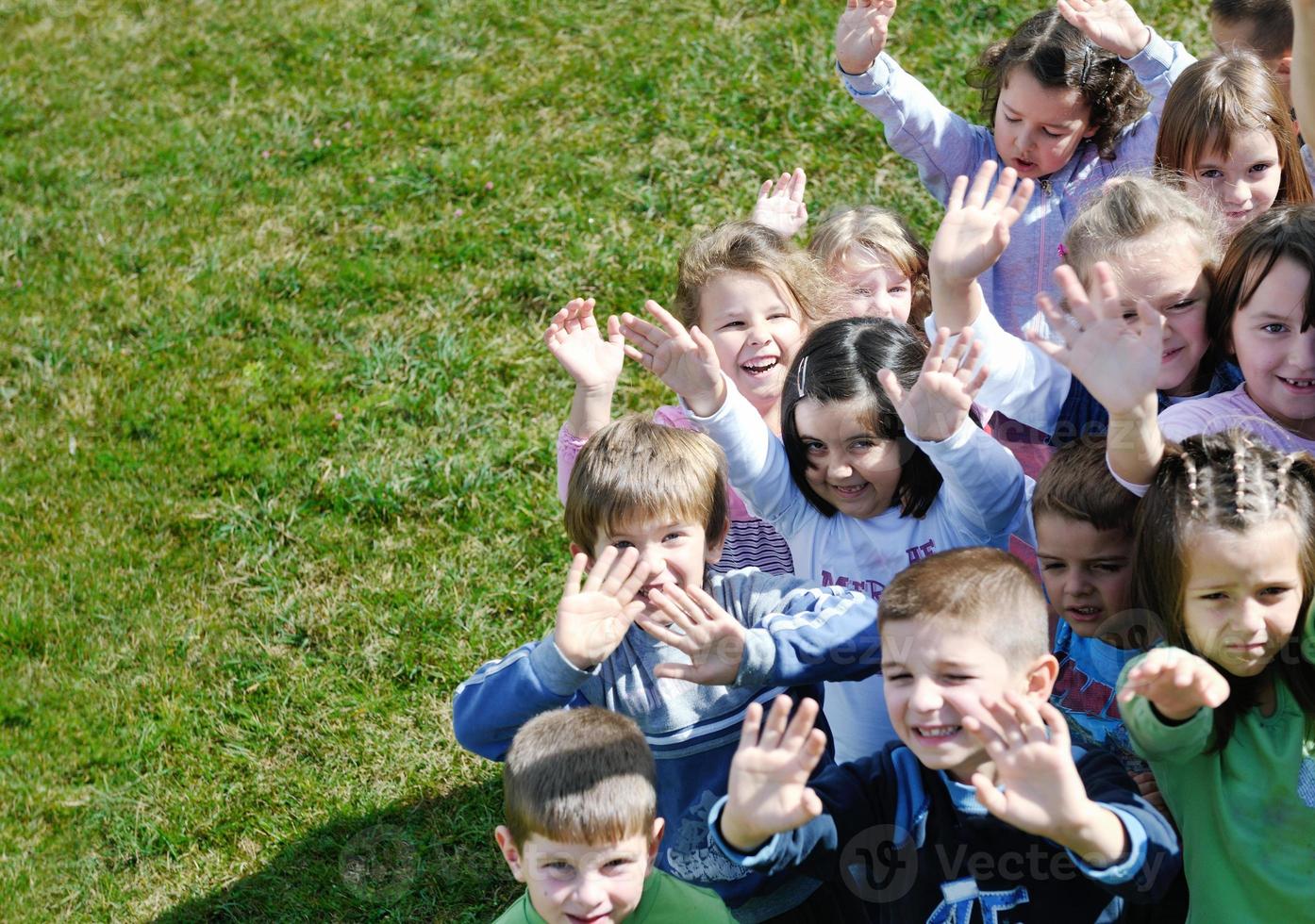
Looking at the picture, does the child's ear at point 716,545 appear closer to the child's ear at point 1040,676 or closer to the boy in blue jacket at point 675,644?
the boy in blue jacket at point 675,644

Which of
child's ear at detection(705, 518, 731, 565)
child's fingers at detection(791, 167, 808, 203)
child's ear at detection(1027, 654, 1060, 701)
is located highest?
child's ear at detection(1027, 654, 1060, 701)

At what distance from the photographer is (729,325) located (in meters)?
3.77

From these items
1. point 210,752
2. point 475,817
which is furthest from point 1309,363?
point 210,752

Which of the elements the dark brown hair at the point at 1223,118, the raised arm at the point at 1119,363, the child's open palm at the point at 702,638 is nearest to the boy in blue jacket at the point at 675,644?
the child's open palm at the point at 702,638

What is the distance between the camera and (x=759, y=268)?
3.79 metres

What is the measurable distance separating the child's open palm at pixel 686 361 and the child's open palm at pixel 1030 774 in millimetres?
1246

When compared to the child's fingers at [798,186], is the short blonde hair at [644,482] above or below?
above

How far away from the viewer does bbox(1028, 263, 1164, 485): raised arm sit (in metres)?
2.59

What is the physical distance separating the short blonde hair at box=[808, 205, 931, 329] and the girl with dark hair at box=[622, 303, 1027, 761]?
2.32 feet

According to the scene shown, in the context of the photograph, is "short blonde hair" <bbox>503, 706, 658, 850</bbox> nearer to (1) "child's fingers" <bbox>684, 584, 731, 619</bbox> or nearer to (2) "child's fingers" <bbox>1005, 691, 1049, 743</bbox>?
(1) "child's fingers" <bbox>684, 584, 731, 619</bbox>

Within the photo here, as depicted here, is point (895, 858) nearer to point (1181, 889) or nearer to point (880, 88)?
point (1181, 889)

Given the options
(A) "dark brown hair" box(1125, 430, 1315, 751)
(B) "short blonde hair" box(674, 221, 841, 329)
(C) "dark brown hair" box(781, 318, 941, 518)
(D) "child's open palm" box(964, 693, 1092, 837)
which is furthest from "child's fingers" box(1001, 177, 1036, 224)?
(D) "child's open palm" box(964, 693, 1092, 837)

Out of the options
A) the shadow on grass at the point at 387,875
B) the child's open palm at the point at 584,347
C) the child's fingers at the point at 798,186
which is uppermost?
the child's open palm at the point at 584,347

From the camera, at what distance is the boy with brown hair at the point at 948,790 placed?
7.37 feet
